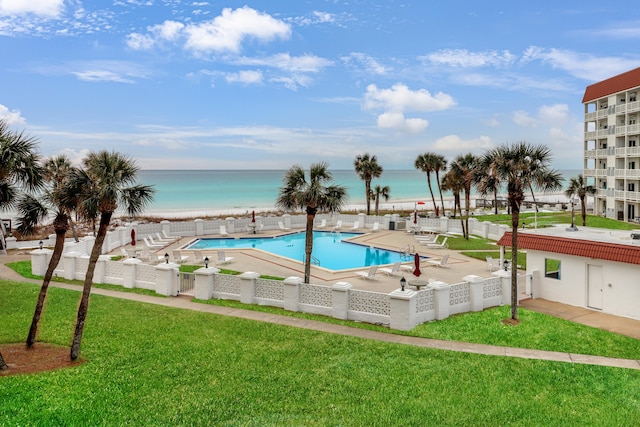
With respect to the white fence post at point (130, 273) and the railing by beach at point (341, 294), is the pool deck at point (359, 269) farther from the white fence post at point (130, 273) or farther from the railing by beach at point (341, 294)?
the white fence post at point (130, 273)

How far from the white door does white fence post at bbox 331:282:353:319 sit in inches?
366

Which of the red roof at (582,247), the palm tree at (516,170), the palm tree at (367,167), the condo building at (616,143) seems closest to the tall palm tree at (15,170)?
the palm tree at (516,170)

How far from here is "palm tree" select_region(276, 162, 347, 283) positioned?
57.6ft

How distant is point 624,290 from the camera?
15.6 m

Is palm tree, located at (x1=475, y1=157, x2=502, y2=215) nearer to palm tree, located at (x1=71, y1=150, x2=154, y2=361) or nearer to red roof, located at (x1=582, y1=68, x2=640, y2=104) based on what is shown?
palm tree, located at (x1=71, y1=150, x2=154, y2=361)

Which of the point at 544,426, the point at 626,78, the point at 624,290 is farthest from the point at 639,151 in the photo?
the point at 544,426

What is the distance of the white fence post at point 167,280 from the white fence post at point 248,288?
10.4 feet

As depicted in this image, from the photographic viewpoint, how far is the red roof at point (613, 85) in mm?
46656

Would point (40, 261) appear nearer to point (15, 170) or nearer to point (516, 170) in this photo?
point (15, 170)

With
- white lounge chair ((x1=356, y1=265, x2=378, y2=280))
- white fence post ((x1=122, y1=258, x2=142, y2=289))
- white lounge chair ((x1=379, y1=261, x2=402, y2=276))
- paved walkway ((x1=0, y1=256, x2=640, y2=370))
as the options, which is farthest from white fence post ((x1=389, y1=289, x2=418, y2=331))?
white fence post ((x1=122, y1=258, x2=142, y2=289))

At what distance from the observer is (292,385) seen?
31.6 ft

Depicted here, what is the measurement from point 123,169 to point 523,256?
901 inches

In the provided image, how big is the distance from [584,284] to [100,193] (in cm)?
1691

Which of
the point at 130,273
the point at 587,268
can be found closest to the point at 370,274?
the point at 587,268
